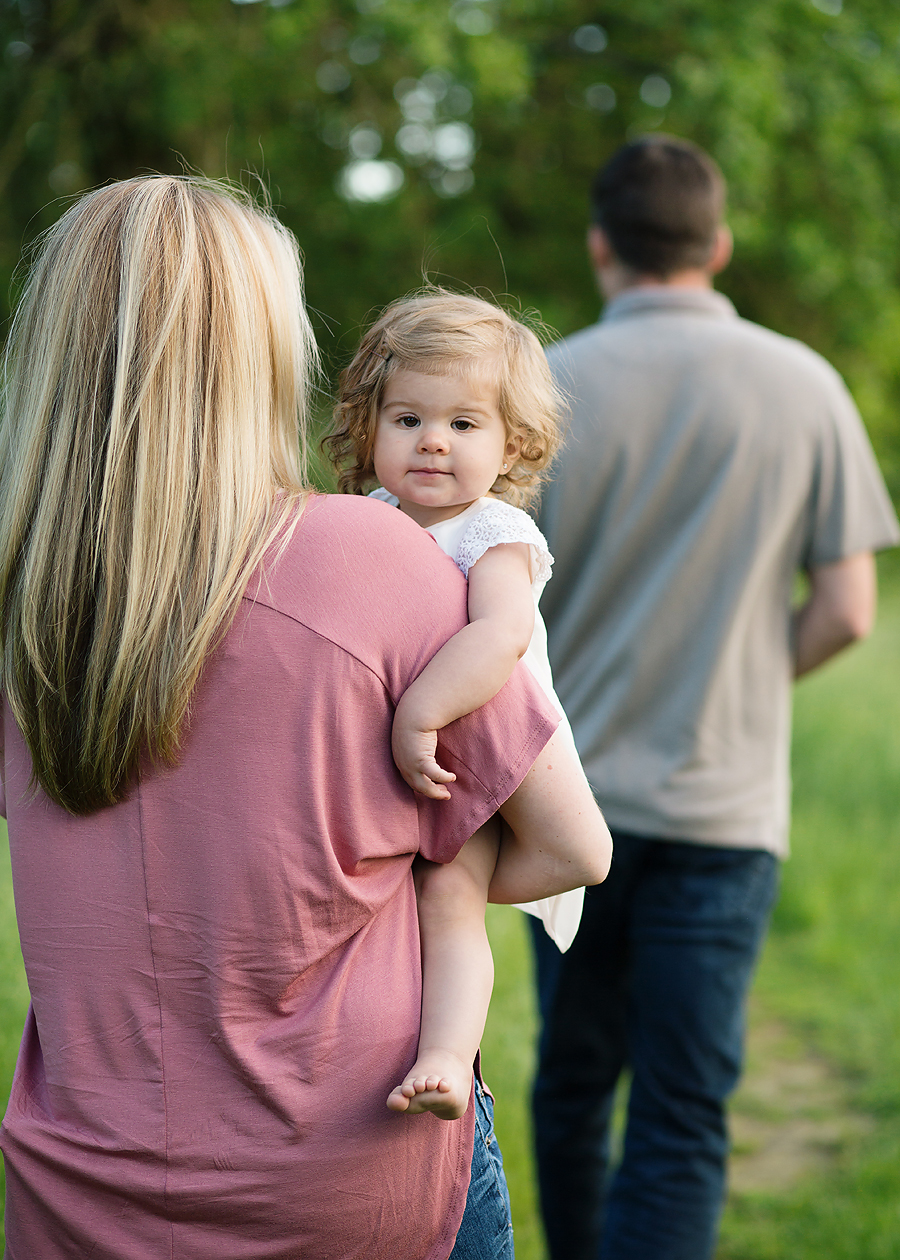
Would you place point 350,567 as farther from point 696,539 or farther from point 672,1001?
point 672,1001

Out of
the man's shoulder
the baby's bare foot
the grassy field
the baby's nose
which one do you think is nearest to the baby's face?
the baby's nose

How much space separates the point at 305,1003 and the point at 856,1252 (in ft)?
7.48

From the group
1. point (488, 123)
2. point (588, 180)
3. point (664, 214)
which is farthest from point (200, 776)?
point (588, 180)

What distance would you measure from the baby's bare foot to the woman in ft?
0.14

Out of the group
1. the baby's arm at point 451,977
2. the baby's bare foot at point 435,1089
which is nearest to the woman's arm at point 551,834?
the baby's arm at point 451,977

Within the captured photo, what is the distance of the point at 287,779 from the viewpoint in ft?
4.16

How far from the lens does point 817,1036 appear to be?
14.0 feet

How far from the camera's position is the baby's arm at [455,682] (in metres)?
1.28

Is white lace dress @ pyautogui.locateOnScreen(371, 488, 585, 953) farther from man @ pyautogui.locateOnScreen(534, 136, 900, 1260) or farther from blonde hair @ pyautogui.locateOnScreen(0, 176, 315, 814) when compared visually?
man @ pyautogui.locateOnScreen(534, 136, 900, 1260)

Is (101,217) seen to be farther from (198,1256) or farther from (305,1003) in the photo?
(198,1256)

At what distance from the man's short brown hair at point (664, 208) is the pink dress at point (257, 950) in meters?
1.66

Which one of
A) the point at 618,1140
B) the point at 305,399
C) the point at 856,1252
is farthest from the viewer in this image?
the point at 618,1140

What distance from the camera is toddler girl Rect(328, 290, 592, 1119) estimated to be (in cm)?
130

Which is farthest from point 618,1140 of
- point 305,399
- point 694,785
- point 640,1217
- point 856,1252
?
point 305,399
